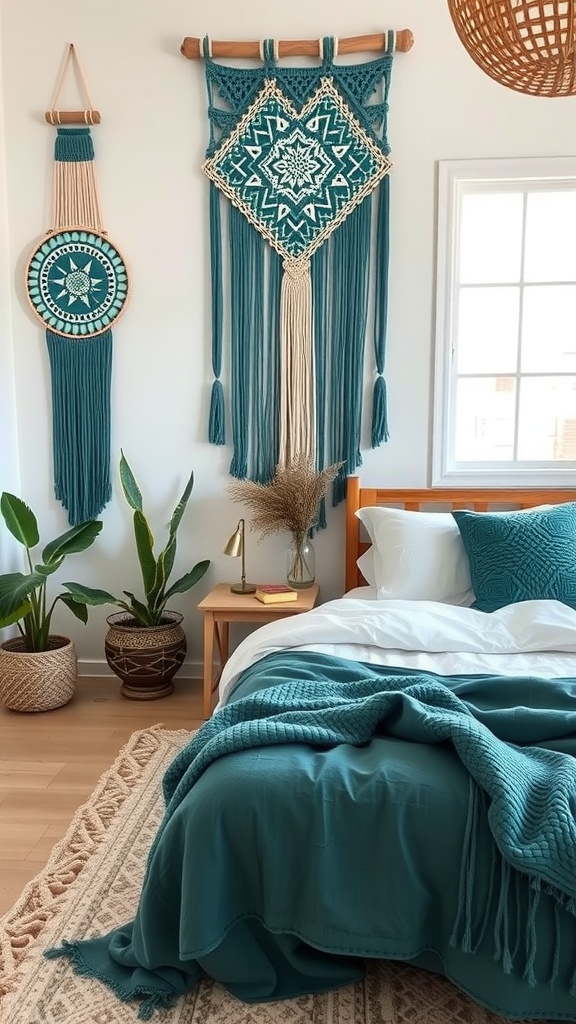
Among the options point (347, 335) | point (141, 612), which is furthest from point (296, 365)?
point (141, 612)

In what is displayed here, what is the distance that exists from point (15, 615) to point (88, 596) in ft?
1.02

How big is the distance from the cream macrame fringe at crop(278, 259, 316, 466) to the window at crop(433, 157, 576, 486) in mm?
531

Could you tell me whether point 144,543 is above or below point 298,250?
below

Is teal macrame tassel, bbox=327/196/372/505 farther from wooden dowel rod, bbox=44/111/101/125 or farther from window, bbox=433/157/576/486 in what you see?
wooden dowel rod, bbox=44/111/101/125

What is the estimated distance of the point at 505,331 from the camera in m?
3.55

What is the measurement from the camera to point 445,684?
2.17 m

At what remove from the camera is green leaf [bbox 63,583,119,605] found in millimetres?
3312

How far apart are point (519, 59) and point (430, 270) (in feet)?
6.60

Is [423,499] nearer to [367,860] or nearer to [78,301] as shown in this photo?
[78,301]

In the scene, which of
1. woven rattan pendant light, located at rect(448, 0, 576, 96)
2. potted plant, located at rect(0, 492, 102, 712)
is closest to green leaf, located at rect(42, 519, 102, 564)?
potted plant, located at rect(0, 492, 102, 712)

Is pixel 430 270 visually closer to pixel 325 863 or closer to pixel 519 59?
pixel 519 59

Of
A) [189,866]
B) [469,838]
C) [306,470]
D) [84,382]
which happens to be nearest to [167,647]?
[306,470]

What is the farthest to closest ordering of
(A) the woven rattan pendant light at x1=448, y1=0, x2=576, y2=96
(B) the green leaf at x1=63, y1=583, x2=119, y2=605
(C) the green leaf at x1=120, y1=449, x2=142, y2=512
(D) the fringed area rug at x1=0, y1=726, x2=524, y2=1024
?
(C) the green leaf at x1=120, y1=449, x2=142, y2=512 → (B) the green leaf at x1=63, y1=583, x2=119, y2=605 → (D) the fringed area rug at x1=0, y1=726, x2=524, y2=1024 → (A) the woven rattan pendant light at x1=448, y1=0, x2=576, y2=96

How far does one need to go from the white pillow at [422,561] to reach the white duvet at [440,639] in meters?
0.33
